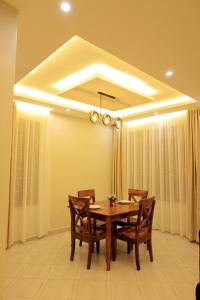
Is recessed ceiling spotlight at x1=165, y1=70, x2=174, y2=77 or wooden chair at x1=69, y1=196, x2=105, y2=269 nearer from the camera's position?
recessed ceiling spotlight at x1=165, y1=70, x2=174, y2=77

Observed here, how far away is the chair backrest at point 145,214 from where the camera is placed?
301 centimetres

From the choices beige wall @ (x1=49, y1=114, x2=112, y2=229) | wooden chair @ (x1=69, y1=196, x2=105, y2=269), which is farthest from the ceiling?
beige wall @ (x1=49, y1=114, x2=112, y2=229)

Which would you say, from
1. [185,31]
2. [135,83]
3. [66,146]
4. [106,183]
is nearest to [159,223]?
[106,183]

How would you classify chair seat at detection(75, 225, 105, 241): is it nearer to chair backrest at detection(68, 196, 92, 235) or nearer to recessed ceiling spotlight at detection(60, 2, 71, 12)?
chair backrest at detection(68, 196, 92, 235)

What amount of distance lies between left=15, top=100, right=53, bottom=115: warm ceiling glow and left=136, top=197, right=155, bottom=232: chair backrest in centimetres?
280

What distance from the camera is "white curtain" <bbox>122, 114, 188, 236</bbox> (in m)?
4.48

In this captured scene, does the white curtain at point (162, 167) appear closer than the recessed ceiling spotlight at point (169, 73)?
No

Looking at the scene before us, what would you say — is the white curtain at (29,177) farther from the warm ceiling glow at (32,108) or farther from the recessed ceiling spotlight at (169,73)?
the recessed ceiling spotlight at (169,73)

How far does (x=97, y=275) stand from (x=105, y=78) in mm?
2842

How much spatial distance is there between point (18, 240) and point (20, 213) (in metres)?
0.51

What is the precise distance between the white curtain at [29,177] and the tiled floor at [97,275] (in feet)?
1.34

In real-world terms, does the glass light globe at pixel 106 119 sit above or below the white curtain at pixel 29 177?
above

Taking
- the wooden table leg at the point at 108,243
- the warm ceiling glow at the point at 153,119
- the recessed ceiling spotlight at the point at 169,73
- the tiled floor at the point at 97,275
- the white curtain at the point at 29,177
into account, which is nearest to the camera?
the tiled floor at the point at 97,275

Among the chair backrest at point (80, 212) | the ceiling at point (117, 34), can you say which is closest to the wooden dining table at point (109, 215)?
the chair backrest at point (80, 212)
